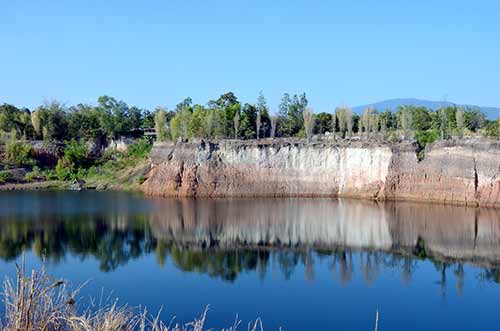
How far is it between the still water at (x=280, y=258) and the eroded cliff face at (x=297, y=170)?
188 inches

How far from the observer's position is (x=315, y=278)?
1011 inches

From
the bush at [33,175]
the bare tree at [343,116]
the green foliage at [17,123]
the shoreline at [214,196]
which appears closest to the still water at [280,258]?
the shoreline at [214,196]

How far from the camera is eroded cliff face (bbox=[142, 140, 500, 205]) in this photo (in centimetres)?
5222

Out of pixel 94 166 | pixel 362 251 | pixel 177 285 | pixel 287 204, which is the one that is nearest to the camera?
pixel 177 285

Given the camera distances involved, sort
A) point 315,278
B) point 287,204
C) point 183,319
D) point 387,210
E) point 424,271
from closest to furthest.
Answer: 1. point 183,319
2. point 315,278
3. point 424,271
4. point 387,210
5. point 287,204

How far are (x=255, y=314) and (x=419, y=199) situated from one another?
34450 millimetres

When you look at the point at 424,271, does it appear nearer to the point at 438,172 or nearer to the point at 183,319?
the point at 183,319

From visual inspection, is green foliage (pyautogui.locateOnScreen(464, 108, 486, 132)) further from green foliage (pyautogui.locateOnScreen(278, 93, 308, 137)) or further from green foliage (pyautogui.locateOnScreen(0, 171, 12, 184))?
green foliage (pyautogui.locateOnScreen(0, 171, 12, 184))

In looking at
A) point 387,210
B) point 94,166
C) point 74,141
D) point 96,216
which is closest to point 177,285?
point 96,216

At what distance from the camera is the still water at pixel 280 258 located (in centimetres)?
2092

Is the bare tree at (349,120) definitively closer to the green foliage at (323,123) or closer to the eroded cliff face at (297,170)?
the green foliage at (323,123)

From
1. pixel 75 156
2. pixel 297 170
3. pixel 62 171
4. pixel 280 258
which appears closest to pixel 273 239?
pixel 280 258

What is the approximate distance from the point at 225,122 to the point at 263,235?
38969 mm

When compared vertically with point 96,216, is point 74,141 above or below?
above
